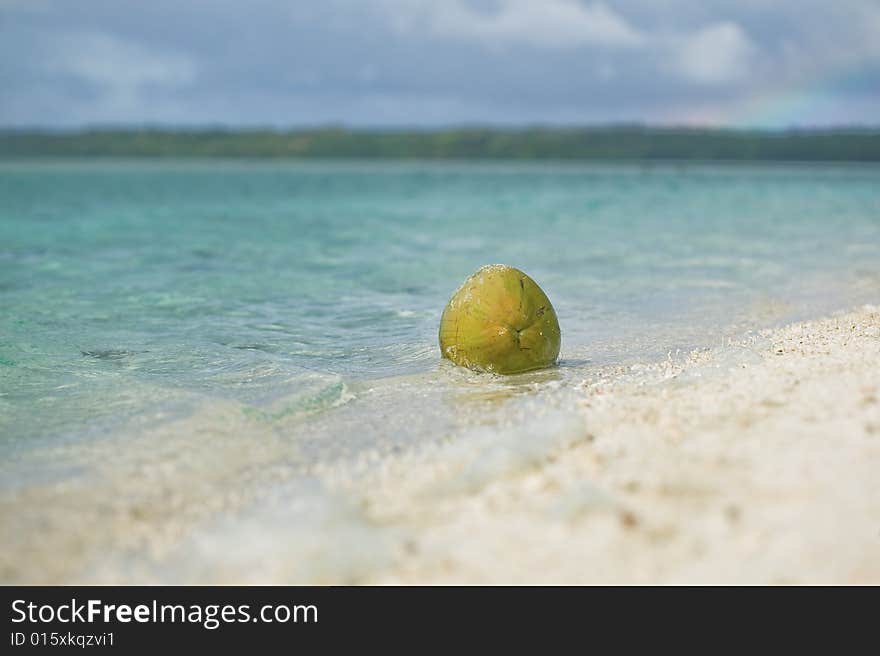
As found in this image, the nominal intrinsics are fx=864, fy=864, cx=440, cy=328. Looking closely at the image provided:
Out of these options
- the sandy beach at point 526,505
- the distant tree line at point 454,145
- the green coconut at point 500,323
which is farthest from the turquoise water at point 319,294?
the distant tree line at point 454,145

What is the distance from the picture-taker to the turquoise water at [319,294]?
6.76 metres

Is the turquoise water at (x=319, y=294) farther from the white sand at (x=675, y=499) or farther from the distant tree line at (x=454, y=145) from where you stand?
the distant tree line at (x=454, y=145)

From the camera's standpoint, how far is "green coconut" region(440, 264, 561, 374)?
268 inches

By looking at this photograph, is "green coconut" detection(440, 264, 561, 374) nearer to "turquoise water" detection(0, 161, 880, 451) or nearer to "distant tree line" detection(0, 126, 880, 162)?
"turquoise water" detection(0, 161, 880, 451)

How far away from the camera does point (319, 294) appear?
39.4ft

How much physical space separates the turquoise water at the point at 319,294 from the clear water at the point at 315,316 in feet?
0.13

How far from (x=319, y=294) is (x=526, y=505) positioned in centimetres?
857

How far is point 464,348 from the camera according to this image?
22.8 ft

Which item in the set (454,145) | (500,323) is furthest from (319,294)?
(454,145)

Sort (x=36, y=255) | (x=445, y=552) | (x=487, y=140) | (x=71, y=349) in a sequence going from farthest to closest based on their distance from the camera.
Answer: (x=487, y=140) < (x=36, y=255) < (x=71, y=349) < (x=445, y=552)

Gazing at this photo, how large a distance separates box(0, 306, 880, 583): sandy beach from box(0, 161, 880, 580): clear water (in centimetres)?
28

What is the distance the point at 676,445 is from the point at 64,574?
2895 mm
